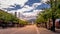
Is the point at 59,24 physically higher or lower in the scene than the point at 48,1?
lower

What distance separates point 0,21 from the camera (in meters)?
96.8

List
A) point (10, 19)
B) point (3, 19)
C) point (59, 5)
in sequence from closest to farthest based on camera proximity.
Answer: point (59, 5) < point (3, 19) < point (10, 19)

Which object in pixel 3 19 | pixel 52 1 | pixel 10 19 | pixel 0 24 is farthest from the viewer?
pixel 10 19

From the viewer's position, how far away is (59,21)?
83.6 m

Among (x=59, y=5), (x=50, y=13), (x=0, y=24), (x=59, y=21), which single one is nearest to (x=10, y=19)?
(x=0, y=24)

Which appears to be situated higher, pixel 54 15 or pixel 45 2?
pixel 45 2

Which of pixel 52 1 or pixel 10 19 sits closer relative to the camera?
pixel 52 1

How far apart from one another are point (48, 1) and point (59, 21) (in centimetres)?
4034

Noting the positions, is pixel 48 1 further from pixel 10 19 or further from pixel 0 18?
pixel 10 19

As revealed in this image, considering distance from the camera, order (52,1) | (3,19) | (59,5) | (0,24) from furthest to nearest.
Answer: (3,19)
(0,24)
(52,1)
(59,5)

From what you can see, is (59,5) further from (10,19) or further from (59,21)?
(10,19)

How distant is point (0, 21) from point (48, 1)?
55522 millimetres

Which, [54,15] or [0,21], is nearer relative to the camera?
[54,15]

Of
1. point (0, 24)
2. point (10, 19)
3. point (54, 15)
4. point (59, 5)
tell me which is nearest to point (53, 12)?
point (54, 15)
